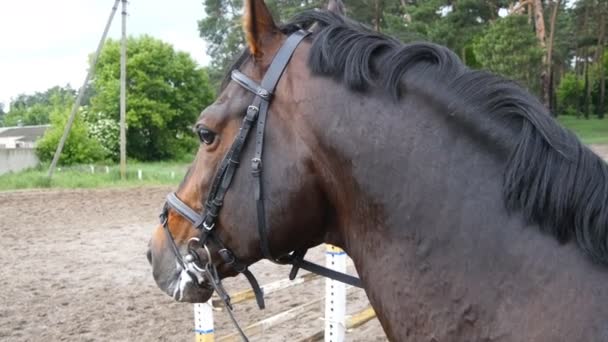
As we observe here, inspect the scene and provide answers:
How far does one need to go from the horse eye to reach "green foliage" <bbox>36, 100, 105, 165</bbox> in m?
30.7

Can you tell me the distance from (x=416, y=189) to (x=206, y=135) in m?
0.73

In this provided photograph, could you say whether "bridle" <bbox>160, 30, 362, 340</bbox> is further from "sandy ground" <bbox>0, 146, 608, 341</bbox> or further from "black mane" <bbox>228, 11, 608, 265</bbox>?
"sandy ground" <bbox>0, 146, 608, 341</bbox>

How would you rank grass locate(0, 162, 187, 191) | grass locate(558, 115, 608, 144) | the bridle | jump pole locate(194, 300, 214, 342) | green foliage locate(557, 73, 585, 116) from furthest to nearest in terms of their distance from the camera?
green foliage locate(557, 73, 585, 116) → grass locate(558, 115, 608, 144) → grass locate(0, 162, 187, 191) → jump pole locate(194, 300, 214, 342) → the bridle

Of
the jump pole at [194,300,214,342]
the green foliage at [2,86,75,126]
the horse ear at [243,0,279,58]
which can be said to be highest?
the green foliage at [2,86,75,126]

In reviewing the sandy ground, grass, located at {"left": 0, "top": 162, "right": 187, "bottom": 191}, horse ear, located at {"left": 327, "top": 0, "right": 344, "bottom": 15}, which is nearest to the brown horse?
horse ear, located at {"left": 327, "top": 0, "right": 344, "bottom": 15}

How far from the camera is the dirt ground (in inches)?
231

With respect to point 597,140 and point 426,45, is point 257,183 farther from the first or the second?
point 597,140

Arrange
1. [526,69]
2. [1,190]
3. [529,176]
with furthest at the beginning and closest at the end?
[526,69] → [1,190] → [529,176]

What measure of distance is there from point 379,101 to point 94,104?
38127 millimetres

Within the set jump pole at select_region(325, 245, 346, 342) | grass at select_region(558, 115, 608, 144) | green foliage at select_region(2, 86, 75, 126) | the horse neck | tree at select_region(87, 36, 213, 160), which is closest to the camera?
the horse neck

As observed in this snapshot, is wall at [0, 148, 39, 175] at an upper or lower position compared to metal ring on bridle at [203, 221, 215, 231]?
lower

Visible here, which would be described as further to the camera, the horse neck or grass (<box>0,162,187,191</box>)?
grass (<box>0,162,187,191</box>)

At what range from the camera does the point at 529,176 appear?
1364 millimetres

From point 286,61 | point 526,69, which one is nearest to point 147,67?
point 526,69
